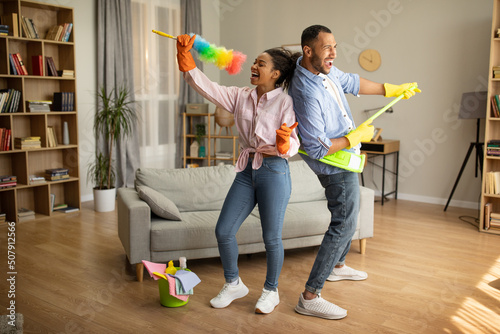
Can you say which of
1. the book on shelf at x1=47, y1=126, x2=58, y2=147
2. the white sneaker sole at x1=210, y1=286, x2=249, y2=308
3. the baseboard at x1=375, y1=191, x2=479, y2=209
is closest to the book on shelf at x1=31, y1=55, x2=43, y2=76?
the book on shelf at x1=47, y1=126, x2=58, y2=147

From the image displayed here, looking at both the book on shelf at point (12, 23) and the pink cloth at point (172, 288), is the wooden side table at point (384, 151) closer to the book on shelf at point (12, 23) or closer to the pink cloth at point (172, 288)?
the pink cloth at point (172, 288)

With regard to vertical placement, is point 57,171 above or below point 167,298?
above

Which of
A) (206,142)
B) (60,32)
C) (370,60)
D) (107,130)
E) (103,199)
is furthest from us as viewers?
(206,142)

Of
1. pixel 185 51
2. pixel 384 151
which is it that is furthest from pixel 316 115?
pixel 384 151

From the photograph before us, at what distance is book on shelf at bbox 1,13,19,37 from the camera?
14.3 feet

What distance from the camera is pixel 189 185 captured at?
140 inches

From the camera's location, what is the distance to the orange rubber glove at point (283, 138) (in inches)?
88.0

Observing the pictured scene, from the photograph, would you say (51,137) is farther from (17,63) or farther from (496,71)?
(496,71)

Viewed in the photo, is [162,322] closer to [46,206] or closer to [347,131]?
[347,131]

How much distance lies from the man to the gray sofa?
31.9 inches

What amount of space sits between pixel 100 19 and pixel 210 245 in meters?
3.33

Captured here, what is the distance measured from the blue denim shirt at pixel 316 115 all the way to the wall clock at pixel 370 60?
351 centimetres

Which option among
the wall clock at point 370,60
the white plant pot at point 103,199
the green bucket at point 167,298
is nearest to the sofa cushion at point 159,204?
the green bucket at point 167,298

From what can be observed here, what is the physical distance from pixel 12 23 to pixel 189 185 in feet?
7.80
